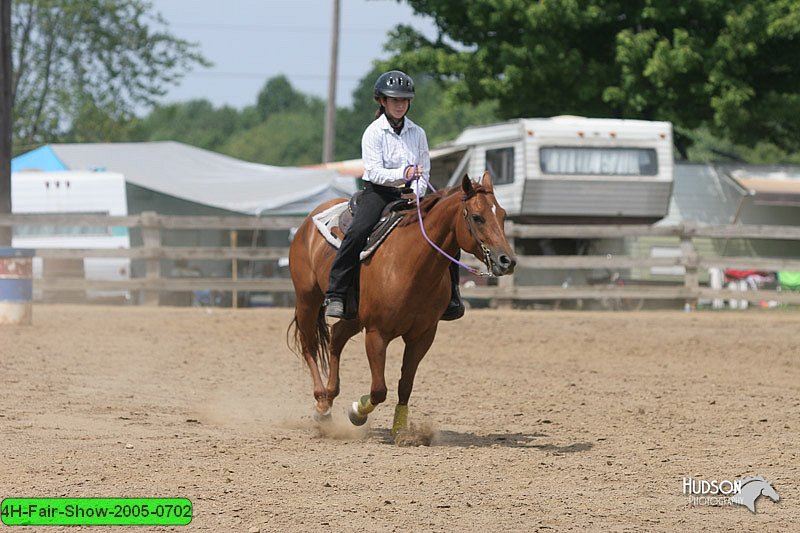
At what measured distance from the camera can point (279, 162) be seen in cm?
10581

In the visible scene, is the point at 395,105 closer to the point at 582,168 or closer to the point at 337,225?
the point at 337,225

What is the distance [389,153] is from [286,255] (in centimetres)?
1227

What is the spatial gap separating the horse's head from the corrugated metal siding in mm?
15017

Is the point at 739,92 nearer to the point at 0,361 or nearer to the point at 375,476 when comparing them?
the point at 0,361

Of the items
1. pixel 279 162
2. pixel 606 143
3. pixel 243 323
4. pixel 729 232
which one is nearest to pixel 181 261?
pixel 243 323

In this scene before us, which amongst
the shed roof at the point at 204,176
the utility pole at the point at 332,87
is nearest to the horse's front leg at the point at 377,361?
the shed roof at the point at 204,176

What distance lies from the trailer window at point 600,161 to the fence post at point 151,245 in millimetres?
7571

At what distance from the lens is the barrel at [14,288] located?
49.0 feet

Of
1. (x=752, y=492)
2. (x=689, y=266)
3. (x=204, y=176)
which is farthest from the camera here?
(x=204, y=176)

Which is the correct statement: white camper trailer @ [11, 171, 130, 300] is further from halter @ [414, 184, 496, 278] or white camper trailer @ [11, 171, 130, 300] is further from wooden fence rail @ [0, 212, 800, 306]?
halter @ [414, 184, 496, 278]

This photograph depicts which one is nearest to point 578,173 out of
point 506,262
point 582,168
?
point 582,168

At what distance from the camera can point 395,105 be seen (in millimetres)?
7871

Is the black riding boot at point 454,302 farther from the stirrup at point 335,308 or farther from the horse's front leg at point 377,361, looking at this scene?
the stirrup at point 335,308

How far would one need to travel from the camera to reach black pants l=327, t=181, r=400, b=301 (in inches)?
314
